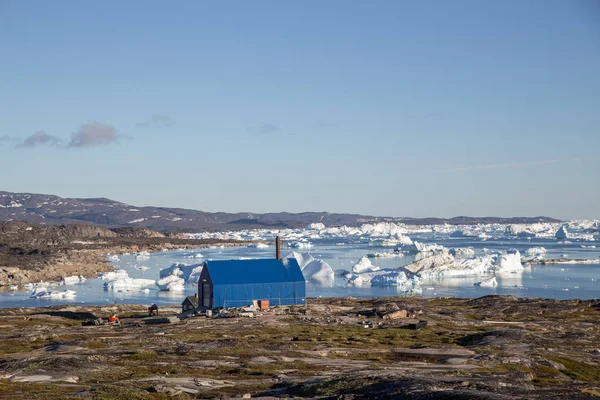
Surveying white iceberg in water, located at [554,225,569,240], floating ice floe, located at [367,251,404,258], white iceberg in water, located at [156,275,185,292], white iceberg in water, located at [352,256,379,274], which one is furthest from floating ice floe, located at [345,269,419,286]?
white iceberg in water, located at [554,225,569,240]

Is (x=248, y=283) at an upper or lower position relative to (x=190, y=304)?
upper

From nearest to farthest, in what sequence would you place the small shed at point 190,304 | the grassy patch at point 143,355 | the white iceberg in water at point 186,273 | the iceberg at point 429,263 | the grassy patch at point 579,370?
the grassy patch at point 579,370, the grassy patch at point 143,355, the small shed at point 190,304, the white iceberg in water at point 186,273, the iceberg at point 429,263

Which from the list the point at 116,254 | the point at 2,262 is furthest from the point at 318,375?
the point at 116,254

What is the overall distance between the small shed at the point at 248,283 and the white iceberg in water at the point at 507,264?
38785 millimetres

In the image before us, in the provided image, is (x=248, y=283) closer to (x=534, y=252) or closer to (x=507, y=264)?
(x=507, y=264)

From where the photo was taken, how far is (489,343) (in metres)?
25.2

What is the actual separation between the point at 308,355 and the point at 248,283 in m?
14.0

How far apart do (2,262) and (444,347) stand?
61825mm

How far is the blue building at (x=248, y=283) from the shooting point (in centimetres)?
3481

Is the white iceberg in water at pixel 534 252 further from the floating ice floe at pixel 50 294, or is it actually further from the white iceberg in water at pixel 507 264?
the floating ice floe at pixel 50 294

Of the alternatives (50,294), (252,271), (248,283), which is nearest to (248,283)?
(248,283)

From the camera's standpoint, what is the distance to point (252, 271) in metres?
36.0

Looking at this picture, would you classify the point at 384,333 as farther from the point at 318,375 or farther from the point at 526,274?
the point at 526,274

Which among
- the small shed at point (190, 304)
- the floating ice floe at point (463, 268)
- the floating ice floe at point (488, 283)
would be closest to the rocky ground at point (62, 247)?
the floating ice floe at point (463, 268)
